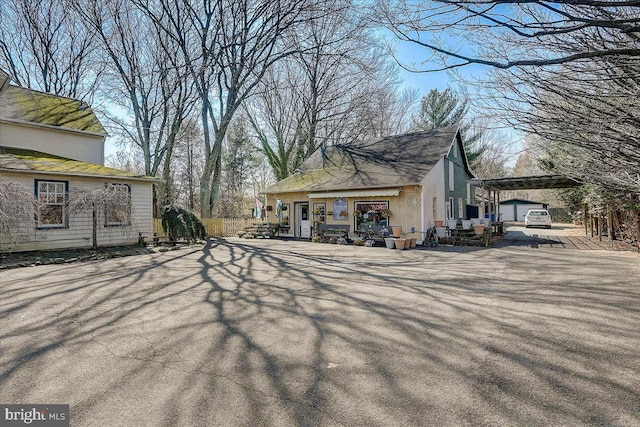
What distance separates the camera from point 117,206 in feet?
41.5

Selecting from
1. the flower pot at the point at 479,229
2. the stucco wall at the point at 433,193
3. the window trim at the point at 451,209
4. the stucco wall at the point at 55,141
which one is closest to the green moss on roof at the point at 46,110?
the stucco wall at the point at 55,141

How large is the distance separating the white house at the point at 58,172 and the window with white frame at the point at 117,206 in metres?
0.05

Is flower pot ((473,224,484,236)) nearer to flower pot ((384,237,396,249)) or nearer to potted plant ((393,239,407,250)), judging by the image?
potted plant ((393,239,407,250))

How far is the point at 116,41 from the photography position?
19391 millimetres

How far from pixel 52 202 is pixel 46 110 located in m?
7.62

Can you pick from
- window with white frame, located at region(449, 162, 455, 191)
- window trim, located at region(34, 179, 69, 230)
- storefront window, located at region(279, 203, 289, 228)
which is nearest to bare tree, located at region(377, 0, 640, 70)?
window trim, located at region(34, 179, 69, 230)

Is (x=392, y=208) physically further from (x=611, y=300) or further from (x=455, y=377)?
(x=455, y=377)

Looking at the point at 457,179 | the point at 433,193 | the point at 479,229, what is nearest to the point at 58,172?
the point at 433,193

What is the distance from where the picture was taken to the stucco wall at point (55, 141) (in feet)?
48.3

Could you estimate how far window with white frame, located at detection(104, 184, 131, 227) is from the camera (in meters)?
12.4

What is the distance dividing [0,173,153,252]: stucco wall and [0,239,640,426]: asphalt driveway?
16.7 ft

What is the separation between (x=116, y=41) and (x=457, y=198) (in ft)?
70.9

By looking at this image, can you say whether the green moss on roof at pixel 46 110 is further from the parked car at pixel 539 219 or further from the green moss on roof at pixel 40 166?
the parked car at pixel 539 219

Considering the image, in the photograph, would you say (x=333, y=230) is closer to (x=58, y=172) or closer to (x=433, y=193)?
(x=433, y=193)
